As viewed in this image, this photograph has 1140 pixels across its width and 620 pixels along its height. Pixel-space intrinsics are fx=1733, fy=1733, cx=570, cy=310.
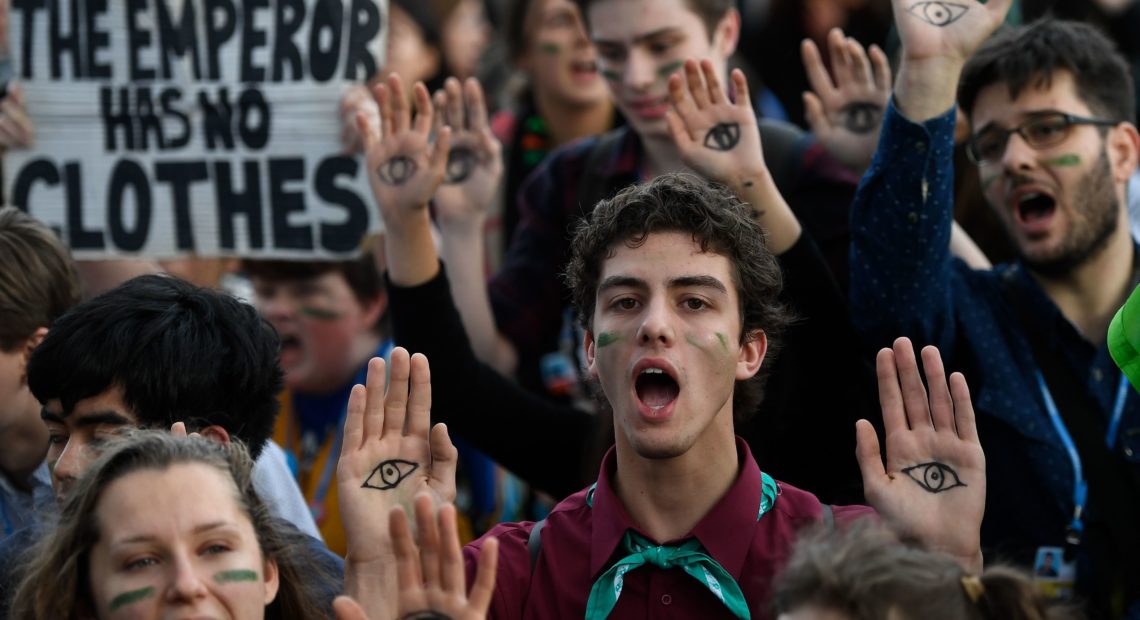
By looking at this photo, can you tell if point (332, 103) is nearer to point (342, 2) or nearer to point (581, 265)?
point (342, 2)

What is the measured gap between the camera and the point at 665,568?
3271 mm

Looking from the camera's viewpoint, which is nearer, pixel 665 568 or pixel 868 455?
pixel 665 568

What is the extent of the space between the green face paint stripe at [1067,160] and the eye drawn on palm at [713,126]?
78cm

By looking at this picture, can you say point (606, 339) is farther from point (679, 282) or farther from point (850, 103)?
point (850, 103)

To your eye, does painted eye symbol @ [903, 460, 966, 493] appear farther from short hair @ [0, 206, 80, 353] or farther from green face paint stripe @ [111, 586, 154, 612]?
short hair @ [0, 206, 80, 353]

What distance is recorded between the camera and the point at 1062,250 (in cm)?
446

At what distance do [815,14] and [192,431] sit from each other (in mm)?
4458

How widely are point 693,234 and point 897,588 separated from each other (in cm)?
95

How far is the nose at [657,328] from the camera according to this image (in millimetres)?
3344

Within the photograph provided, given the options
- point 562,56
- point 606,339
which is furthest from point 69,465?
point 562,56

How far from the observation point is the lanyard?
13.5 ft

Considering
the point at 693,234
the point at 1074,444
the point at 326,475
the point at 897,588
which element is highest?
the point at 693,234

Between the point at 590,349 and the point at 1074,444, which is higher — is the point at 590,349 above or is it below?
above

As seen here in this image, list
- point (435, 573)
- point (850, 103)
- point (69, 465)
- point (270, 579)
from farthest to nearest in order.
Result: point (850, 103) < point (69, 465) < point (270, 579) < point (435, 573)
